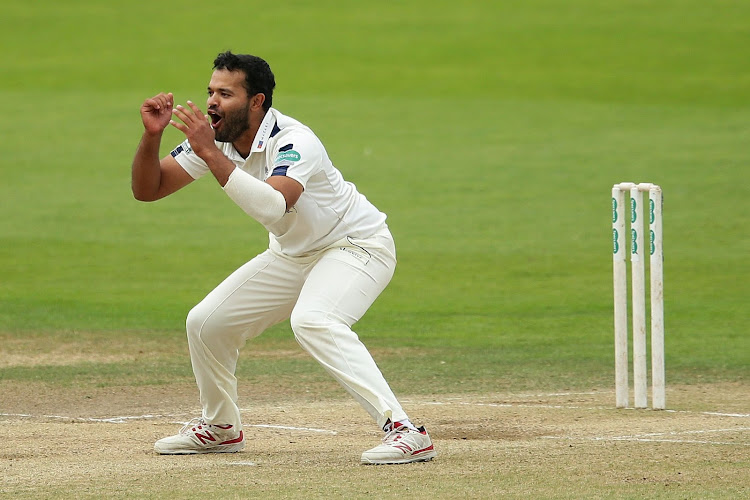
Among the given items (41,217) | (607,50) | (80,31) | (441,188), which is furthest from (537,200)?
(80,31)

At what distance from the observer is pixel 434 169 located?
20.6 metres

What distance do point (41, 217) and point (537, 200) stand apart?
21.2ft

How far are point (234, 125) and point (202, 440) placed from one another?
1.42 meters

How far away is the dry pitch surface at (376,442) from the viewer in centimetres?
525

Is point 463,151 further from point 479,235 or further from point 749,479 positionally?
point 749,479

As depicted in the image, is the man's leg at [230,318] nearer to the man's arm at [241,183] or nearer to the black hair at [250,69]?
the man's arm at [241,183]

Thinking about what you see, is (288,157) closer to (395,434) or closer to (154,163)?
(154,163)

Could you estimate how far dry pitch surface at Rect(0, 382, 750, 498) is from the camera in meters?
5.25

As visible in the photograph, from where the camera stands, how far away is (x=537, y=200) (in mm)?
18578

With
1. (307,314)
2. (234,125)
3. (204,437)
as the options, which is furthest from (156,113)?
(204,437)

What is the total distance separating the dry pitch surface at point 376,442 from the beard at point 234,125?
4.55 ft

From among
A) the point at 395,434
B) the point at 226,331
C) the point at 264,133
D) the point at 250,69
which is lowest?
the point at 395,434

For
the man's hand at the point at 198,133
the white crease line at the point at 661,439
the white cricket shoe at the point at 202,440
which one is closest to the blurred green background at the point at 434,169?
the white crease line at the point at 661,439

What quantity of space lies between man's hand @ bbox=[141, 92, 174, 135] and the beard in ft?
A: 0.80
